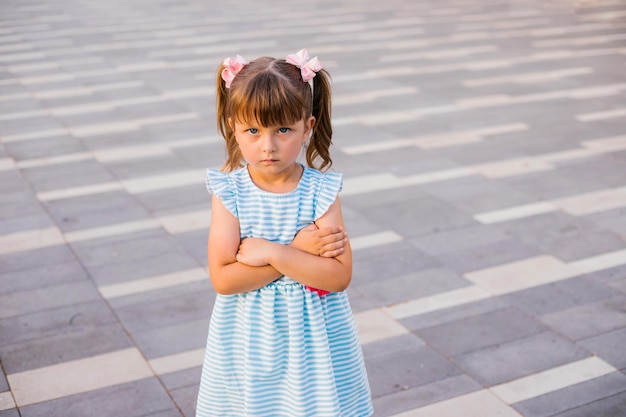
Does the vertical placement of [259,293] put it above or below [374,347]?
above

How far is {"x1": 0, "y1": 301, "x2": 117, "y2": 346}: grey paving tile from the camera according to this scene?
476 cm

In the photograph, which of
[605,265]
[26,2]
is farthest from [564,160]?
[26,2]

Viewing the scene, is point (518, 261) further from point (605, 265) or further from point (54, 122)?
point (54, 122)

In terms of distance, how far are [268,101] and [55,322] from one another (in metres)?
2.92

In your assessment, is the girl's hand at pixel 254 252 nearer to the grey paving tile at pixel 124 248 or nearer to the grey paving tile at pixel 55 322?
the grey paving tile at pixel 55 322

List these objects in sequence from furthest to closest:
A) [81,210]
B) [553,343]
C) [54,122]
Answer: [54,122]
[81,210]
[553,343]

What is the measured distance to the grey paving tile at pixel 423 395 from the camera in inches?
160

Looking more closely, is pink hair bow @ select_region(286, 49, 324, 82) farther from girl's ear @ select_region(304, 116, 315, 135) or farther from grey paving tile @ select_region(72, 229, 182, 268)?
grey paving tile @ select_region(72, 229, 182, 268)

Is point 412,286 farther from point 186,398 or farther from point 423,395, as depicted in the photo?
point 186,398

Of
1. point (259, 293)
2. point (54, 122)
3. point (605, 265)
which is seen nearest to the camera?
point (259, 293)

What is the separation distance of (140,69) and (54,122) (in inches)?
113

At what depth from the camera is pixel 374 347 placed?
463 cm

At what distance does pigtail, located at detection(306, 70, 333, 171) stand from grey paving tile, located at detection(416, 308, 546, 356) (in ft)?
6.81

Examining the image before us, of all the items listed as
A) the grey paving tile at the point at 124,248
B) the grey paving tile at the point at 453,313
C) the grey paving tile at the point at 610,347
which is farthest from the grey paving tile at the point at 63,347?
the grey paving tile at the point at 610,347
